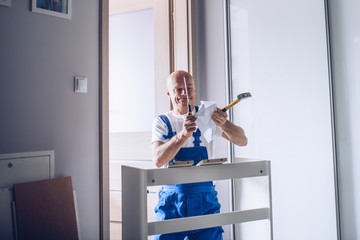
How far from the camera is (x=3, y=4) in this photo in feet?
5.08

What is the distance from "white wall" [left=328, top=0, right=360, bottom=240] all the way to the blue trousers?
2.83ft

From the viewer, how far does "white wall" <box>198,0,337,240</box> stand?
1968mm

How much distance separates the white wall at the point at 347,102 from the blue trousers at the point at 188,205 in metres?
0.86

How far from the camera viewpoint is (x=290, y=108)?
2.13m

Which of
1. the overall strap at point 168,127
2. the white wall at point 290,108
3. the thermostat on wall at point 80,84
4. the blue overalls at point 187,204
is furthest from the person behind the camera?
the white wall at point 290,108

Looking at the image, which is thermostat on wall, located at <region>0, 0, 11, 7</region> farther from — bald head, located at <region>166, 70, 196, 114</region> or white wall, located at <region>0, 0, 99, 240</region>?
bald head, located at <region>166, 70, 196, 114</region>

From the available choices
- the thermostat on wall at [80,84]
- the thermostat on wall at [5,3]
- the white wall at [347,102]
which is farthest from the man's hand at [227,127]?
the thermostat on wall at [5,3]

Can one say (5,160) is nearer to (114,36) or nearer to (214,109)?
(214,109)

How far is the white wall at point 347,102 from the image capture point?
1807 mm

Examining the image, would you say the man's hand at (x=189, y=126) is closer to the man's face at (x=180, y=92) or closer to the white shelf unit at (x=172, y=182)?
the white shelf unit at (x=172, y=182)

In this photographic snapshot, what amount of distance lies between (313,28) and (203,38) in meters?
0.92

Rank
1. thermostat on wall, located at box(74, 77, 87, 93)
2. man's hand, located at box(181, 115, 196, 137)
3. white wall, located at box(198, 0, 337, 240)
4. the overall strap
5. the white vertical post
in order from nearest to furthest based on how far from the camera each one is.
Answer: the white vertical post < man's hand, located at box(181, 115, 196, 137) < the overall strap < thermostat on wall, located at box(74, 77, 87, 93) < white wall, located at box(198, 0, 337, 240)

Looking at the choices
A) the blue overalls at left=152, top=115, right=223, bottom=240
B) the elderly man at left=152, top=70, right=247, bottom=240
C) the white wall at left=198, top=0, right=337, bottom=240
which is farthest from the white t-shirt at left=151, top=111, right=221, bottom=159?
the white wall at left=198, top=0, right=337, bottom=240

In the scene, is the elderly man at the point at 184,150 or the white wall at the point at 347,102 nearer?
the elderly man at the point at 184,150
